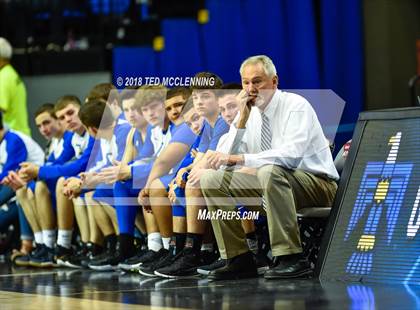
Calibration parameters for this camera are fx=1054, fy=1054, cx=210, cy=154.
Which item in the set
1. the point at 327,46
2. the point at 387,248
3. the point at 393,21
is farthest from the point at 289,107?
the point at 393,21

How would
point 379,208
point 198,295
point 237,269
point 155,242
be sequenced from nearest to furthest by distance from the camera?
point 198,295, point 379,208, point 237,269, point 155,242

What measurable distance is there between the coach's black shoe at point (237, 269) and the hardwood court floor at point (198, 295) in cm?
11

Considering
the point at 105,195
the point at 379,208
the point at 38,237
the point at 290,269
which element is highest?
the point at 379,208

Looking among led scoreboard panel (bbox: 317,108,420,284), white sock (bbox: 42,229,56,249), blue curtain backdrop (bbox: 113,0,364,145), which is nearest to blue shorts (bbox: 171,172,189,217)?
led scoreboard panel (bbox: 317,108,420,284)

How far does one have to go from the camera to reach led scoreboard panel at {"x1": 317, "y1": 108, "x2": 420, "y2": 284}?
5.93 meters

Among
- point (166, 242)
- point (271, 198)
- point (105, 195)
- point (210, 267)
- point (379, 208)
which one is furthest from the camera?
point (105, 195)

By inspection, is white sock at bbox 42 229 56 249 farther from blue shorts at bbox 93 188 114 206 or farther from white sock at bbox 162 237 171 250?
white sock at bbox 162 237 171 250

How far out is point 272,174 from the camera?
623 cm

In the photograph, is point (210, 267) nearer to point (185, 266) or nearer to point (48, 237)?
point (185, 266)

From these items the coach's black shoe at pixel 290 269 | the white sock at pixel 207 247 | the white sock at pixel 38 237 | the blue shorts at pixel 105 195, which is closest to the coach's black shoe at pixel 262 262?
the white sock at pixel 207 247

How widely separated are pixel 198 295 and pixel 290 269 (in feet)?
2.69

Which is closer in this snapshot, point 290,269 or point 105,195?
point 290,269

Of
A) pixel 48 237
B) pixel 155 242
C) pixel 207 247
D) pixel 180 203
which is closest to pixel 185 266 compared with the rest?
pixel 207 247

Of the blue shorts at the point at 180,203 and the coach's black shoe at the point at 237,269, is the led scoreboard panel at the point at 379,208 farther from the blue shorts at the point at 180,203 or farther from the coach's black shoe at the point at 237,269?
the blue shorts at the point at 180,203
